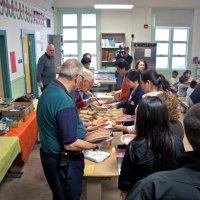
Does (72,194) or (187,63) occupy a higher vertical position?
(187,63)

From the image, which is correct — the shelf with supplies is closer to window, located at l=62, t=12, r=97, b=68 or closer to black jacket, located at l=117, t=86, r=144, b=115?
window, located at l=62, t=12, r=97, b=68

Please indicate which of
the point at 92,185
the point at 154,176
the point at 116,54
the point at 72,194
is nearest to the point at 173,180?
the point at 154,176

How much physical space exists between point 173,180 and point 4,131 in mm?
2772

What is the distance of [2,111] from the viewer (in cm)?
364

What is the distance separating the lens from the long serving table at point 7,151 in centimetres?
259

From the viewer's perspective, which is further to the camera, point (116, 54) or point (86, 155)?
point (116, 54)

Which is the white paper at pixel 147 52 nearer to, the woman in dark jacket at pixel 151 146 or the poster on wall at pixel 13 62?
the poster on wall at pixel 13 62

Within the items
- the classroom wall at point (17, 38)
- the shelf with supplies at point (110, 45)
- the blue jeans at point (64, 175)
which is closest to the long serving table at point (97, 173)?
the blue jeans at point (64, 175)

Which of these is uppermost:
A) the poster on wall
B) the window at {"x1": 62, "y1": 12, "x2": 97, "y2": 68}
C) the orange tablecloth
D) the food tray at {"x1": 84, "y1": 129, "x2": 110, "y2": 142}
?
the window at {"x1": 62, "y1": 12, "x2": 97, "y2": 68}

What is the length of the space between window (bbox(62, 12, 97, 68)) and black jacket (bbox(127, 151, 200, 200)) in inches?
343

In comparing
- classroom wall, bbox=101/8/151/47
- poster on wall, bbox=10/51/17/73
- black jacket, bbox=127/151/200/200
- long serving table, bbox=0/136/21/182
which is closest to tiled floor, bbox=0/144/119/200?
long serving table, bbox=0/136/21/182

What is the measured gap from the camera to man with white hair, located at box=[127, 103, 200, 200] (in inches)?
33.2

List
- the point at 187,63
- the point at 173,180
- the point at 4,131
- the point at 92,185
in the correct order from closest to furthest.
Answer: the point at 173,180, the point at 92,185, the point at 4,131, the point at 187,63

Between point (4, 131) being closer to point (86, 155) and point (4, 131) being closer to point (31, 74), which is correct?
point (86, 155)
